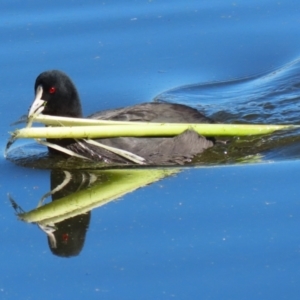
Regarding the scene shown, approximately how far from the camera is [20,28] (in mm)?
10539

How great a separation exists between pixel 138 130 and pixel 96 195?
73 cm

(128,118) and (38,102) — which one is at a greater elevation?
(38,102)

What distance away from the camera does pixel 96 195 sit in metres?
7.52

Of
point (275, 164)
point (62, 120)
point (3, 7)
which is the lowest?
point (275, 164)

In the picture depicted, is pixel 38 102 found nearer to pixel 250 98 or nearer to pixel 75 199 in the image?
pixel 75 199

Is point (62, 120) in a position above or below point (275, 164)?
above

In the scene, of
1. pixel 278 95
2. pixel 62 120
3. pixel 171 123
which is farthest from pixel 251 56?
pixel 62 120

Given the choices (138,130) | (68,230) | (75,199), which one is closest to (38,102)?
(138,130)

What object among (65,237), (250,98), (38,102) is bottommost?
(65,237)

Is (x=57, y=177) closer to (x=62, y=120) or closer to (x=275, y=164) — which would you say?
(x=62, y=120)

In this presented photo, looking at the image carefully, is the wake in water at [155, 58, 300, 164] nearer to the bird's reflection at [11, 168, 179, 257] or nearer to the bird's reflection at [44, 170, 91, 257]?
the bird's reflection at [11, 168, 179, 257]

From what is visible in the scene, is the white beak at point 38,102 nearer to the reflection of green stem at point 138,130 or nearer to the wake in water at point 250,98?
the reflection of green stem at point 138,130

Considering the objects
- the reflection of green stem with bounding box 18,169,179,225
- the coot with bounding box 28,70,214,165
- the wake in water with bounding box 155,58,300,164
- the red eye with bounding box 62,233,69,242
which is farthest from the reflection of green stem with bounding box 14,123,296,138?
the red eye with bounding box 62,233,69,242

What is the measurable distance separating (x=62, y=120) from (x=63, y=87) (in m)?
0.59
